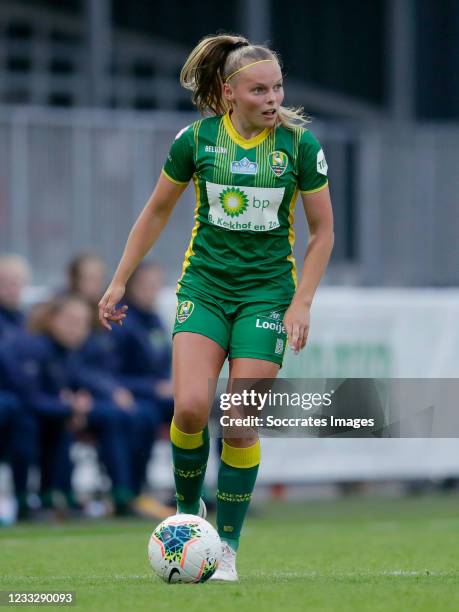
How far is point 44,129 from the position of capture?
14.5 m

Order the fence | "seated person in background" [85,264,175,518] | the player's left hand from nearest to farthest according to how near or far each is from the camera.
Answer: the player's left hand
"seated person in background" [85,264,175,518]
the fence

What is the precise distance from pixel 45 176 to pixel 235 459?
7.97m

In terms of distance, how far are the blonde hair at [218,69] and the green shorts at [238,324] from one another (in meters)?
0.83

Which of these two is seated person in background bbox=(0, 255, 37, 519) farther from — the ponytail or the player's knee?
the player's knee

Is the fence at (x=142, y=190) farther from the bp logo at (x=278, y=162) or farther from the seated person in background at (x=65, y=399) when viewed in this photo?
the bp logo at (x=278, y=162)

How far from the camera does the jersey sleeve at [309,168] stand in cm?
690

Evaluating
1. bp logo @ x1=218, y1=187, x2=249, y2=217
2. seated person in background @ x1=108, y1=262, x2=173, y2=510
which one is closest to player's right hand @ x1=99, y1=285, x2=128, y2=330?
bp logo @ x1=218, y1=187, x2=249, y2=217

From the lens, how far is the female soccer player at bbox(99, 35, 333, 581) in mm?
6809

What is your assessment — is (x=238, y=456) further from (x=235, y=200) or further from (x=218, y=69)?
(x=218, y=69)

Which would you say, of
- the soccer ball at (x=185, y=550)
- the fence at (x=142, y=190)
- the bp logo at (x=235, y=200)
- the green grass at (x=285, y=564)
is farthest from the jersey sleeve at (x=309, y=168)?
the fence at (x=142, y=190)

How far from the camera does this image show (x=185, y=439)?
22.8 ft

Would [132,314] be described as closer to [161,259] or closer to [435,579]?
[161,259]

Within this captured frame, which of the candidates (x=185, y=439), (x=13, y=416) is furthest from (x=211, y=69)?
(x=13, y=416)

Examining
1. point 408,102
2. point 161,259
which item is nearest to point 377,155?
point 161,259
